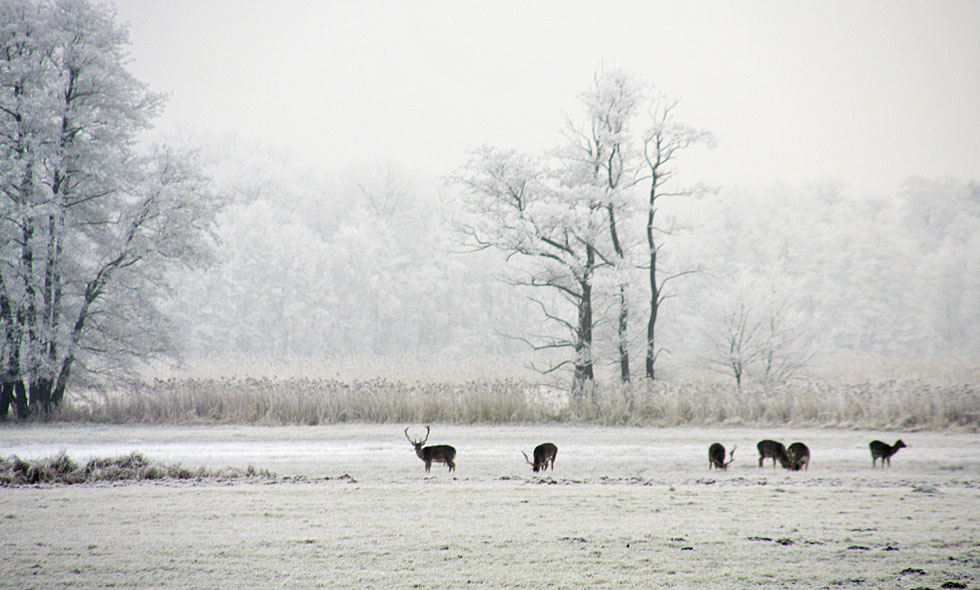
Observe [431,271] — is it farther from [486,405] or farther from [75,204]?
[486,405]

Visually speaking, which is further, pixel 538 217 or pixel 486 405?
pixel 538 217

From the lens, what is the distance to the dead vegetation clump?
21.2ft

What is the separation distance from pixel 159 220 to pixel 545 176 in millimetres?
11419

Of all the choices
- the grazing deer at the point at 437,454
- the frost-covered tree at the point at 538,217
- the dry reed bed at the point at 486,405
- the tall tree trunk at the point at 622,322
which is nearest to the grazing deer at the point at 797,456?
the grazing deer at the point at 437,454

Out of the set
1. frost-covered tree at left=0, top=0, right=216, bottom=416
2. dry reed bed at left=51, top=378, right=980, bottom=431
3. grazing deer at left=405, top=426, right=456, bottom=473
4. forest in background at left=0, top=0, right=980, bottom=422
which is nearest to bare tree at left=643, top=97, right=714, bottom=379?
forest in background at left=0, top=0, right=980, bottom=422

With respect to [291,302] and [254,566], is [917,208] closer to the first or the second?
[291,302]

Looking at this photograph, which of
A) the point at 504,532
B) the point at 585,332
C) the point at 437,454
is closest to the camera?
the point at 504,532

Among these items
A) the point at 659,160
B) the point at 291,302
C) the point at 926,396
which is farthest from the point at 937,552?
the point at 291,302

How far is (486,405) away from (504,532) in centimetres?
1351

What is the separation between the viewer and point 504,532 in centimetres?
430

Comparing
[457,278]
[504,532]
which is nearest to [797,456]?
[504,532]

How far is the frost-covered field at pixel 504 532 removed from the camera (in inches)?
132

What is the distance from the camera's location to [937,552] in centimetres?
383

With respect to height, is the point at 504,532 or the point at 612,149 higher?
the point at 612,149
